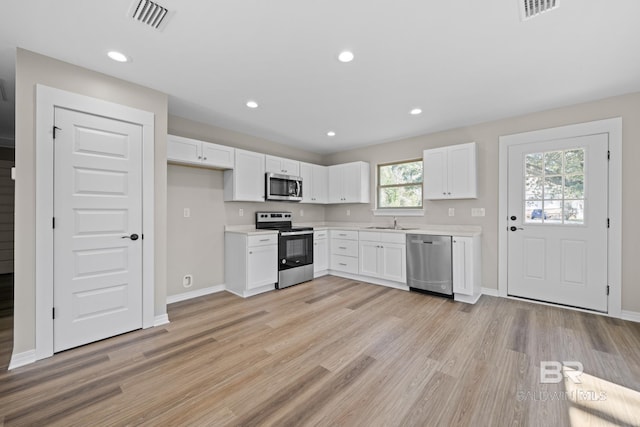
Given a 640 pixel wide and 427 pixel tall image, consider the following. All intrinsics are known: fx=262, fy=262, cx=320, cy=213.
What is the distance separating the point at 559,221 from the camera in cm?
329

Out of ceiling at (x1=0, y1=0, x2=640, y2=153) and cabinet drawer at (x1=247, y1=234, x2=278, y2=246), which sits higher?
ceiling at (x1=0, y1=0, x2=640, y2=153)

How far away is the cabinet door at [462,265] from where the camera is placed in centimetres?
344

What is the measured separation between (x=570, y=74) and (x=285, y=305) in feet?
12.7

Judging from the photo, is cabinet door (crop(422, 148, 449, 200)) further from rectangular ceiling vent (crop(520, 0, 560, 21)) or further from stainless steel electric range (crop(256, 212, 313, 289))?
rectangular ceiling vent (crop(520, 0, 560, 21))

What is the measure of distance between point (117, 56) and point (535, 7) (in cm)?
315

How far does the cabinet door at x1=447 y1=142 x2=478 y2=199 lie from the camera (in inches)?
148

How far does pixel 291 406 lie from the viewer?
64.6 inches

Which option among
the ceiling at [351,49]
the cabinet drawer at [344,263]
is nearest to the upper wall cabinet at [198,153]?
the ceiling at [351,49]

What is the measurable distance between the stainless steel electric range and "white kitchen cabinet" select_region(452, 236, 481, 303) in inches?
88.0

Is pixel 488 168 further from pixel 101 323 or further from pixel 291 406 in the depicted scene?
pixel 101 323

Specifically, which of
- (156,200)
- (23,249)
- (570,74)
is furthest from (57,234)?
(570,74)

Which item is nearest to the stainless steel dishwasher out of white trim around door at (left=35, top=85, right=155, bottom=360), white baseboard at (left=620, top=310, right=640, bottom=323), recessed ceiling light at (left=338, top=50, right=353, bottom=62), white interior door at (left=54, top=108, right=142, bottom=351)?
white baseboard at (left=620, top=310, right=640, bottom=323)

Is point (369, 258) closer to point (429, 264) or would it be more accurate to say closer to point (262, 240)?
point (429, 264)

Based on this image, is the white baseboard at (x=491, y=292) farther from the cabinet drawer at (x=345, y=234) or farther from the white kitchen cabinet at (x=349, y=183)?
the white kitchen cabinet at (x=349, y=183)
